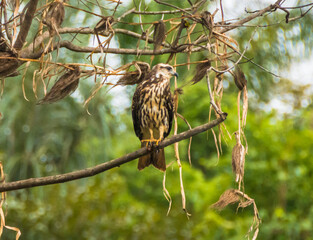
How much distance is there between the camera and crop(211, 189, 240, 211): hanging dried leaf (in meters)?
2.35

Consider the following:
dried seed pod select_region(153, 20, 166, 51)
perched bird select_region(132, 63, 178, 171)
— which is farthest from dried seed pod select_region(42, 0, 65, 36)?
perched bird select_region(132, 63, 178, 171)

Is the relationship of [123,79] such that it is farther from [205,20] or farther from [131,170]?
[131,170]

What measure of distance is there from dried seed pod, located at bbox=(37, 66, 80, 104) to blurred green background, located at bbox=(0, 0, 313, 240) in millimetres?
3130

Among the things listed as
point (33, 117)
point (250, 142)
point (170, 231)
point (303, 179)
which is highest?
point (33, 117)

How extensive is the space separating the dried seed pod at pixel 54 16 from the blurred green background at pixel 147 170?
128 inches

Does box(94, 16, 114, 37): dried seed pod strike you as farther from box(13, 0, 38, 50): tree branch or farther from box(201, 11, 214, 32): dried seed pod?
box(201, 11, 214, 32): dried seed pod

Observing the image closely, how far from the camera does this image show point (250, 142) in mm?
7320

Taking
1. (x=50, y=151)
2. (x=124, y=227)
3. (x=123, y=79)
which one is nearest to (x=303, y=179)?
(x=124, y=227)

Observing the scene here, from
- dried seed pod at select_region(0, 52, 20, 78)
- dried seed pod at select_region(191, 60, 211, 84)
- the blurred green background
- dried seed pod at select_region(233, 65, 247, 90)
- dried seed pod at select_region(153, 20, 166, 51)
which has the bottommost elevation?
the blurred green background

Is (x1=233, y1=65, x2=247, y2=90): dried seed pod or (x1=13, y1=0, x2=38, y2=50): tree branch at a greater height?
(x1=13, y1=0, x2=38, y2=50): tree branch

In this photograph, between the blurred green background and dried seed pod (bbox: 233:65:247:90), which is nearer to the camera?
dried seed pod (bbox: 233:65:247:90)

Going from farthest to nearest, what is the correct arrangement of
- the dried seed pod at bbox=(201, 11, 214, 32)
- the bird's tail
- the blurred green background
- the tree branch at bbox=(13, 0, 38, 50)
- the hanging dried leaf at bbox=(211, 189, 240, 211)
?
1. the blurred green background
2. the bird's tail
3. the dried seed pod at bbox=(201, 11, 214, 32)
4. the tree branch at bbox=(13, 0, 38, 50)
5. the hanging dried leaf at bbox=(211, 189, 240, 211)

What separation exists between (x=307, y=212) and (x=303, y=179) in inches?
15.4

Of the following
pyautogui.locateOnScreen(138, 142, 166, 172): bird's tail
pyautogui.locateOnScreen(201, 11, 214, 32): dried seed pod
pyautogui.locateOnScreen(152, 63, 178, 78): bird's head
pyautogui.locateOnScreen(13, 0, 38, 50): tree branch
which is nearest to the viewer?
pyautogui.locateOnScreen(13, 0, 38, 50): tree branch
